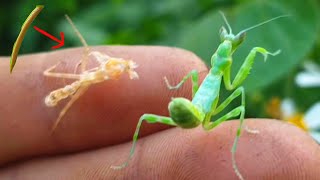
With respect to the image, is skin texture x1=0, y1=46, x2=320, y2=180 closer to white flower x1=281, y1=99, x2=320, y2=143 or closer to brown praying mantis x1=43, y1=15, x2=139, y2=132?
brown praying mantis x1=43, y1=15, x2=139, y2=132

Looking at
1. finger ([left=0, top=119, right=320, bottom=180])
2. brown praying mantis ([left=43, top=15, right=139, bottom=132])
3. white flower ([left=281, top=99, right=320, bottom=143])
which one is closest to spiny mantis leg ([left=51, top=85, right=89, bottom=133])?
brown praying mantis ([left=43, top=15, right=139, bottom=132])

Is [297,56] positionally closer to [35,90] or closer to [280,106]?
[280,106]

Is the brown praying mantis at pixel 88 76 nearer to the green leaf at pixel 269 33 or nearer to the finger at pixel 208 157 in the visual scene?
the finger at pixel 208 157

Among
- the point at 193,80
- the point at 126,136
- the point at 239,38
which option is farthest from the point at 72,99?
the point at 239,38

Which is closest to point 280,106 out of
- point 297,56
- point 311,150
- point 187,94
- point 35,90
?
point 297,56

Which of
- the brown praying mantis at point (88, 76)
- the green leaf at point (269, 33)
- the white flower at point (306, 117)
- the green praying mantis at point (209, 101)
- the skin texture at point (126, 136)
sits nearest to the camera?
the green praying mantis at point (209, 101)

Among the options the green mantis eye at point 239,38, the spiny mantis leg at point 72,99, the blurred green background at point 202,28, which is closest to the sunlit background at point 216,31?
the blurred green background at point 202,28
